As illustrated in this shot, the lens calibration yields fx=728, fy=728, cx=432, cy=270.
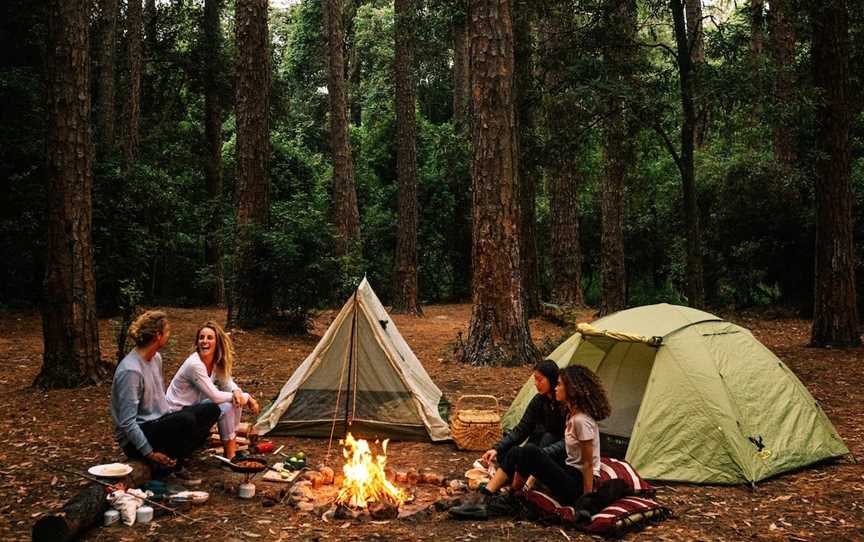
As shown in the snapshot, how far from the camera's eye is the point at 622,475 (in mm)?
5246

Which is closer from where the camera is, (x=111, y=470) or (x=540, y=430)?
(x=111, y=470)

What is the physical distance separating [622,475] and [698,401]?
49.8 inches

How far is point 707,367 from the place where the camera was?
20.7ft

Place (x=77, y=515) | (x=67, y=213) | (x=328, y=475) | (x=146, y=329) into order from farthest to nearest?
1. (x=67, y=213)
2. (x=328, y=475)
3. (x=146, y=329)
4. (x=77, y=515)

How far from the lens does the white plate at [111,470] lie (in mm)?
5031

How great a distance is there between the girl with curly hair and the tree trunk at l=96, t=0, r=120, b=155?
15.0 metres

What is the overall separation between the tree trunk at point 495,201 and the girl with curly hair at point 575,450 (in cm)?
516

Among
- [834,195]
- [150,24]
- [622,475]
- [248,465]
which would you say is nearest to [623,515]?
[622,475]

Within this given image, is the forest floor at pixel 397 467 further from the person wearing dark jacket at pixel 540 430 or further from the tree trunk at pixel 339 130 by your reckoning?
the tree trunk at pixel 339 130

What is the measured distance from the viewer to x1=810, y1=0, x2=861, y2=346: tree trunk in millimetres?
11812

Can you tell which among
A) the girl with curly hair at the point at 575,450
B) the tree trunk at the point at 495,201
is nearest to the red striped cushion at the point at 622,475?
the girl with curly hair at the point at 575,450

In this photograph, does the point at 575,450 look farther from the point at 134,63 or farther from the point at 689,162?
the point at 134,63

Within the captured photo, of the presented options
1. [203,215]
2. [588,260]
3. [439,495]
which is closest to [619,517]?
[439,495]

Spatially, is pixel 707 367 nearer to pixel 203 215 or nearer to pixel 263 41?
pixel 263 41
